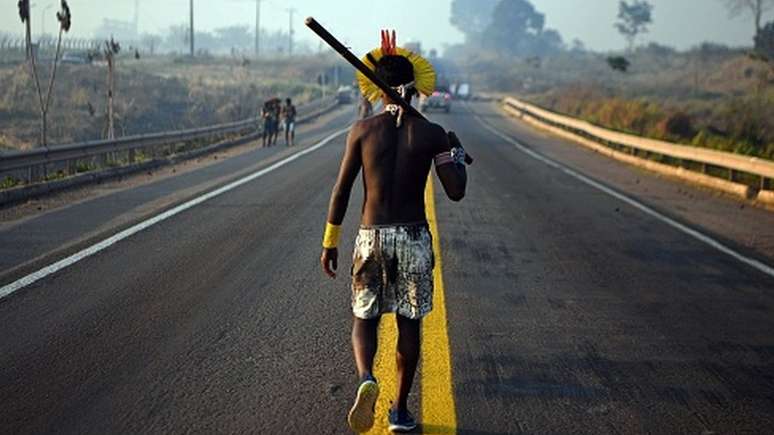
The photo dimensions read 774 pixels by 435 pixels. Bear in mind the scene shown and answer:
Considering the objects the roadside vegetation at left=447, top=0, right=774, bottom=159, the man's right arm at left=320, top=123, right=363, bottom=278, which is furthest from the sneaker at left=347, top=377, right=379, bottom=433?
the roadside vegetation at left=447, top=0, right=774, bottom=159

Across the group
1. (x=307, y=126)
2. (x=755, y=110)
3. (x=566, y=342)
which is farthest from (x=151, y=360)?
(x=307, y=126)

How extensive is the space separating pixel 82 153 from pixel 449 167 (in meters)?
13.9

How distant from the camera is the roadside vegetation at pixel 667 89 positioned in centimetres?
3262

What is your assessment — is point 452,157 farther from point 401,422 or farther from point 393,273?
point 401,422

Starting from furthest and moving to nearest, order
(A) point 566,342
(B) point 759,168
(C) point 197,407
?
(B) point 759,168, (A) point 566,342, (C) point 197,407

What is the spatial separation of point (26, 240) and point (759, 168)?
1191 centimetres

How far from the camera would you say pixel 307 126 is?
4322 cm

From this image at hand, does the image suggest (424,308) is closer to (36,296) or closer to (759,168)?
(36,296)

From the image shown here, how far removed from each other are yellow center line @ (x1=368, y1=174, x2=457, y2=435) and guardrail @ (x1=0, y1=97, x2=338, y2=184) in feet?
29.8

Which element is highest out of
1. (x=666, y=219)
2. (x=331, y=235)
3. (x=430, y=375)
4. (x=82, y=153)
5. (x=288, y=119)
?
(x=331, y=235)

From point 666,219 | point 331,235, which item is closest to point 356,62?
point 331,235

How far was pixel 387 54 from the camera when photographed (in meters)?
4.62

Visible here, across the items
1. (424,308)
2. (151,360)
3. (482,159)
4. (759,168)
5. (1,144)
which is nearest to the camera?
(424,308)

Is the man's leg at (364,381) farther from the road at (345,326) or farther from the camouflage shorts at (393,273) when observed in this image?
the road at (345,326)
